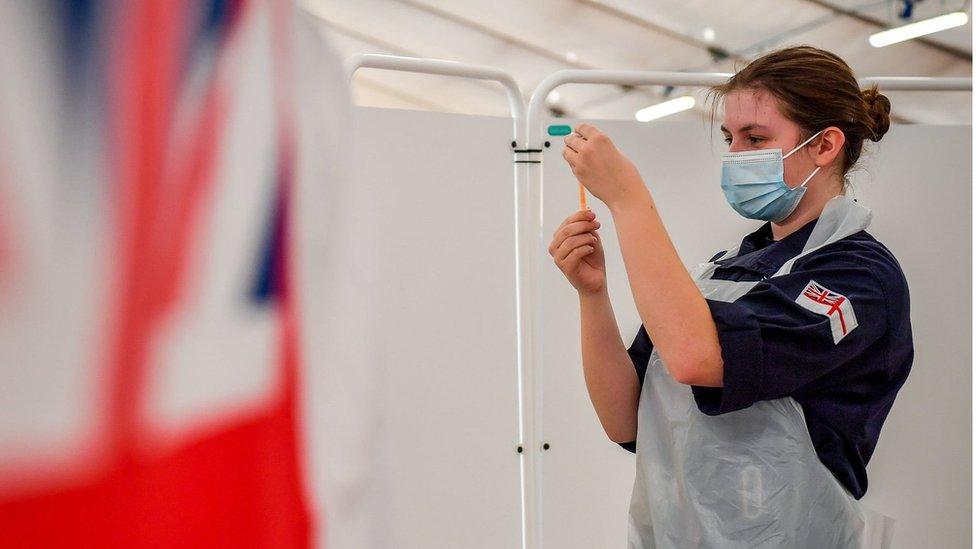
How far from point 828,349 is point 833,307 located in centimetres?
5

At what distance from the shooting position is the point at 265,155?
0.29 m

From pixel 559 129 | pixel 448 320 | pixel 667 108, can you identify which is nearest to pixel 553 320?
pixel 448 320

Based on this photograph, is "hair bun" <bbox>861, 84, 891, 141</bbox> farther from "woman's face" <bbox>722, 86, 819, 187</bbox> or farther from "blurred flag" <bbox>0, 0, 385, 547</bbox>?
"blurred flag" <bbox>0, 0, 385, 547</bbox>

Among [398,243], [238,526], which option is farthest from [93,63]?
[398,243]

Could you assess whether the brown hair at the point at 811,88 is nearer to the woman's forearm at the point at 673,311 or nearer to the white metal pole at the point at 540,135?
the woman's forearm at the point at 673,311

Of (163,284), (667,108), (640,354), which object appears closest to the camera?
(163,284)

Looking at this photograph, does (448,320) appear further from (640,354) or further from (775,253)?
(775,253)

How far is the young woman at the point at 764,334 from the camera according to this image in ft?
3.43

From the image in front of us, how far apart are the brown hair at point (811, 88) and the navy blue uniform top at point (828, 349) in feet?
0.55

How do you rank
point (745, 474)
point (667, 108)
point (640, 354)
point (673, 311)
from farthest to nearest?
point (667, 108)
point (640, 354)
point (745, 474)
point (673, 311)

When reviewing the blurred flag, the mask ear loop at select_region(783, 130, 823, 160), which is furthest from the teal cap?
the blurred flag

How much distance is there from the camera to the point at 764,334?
1047 millimetres

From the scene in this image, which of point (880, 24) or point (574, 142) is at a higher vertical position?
point (880, 24)

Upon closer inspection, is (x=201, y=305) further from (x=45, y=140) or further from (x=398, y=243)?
(x=398, y=243)
